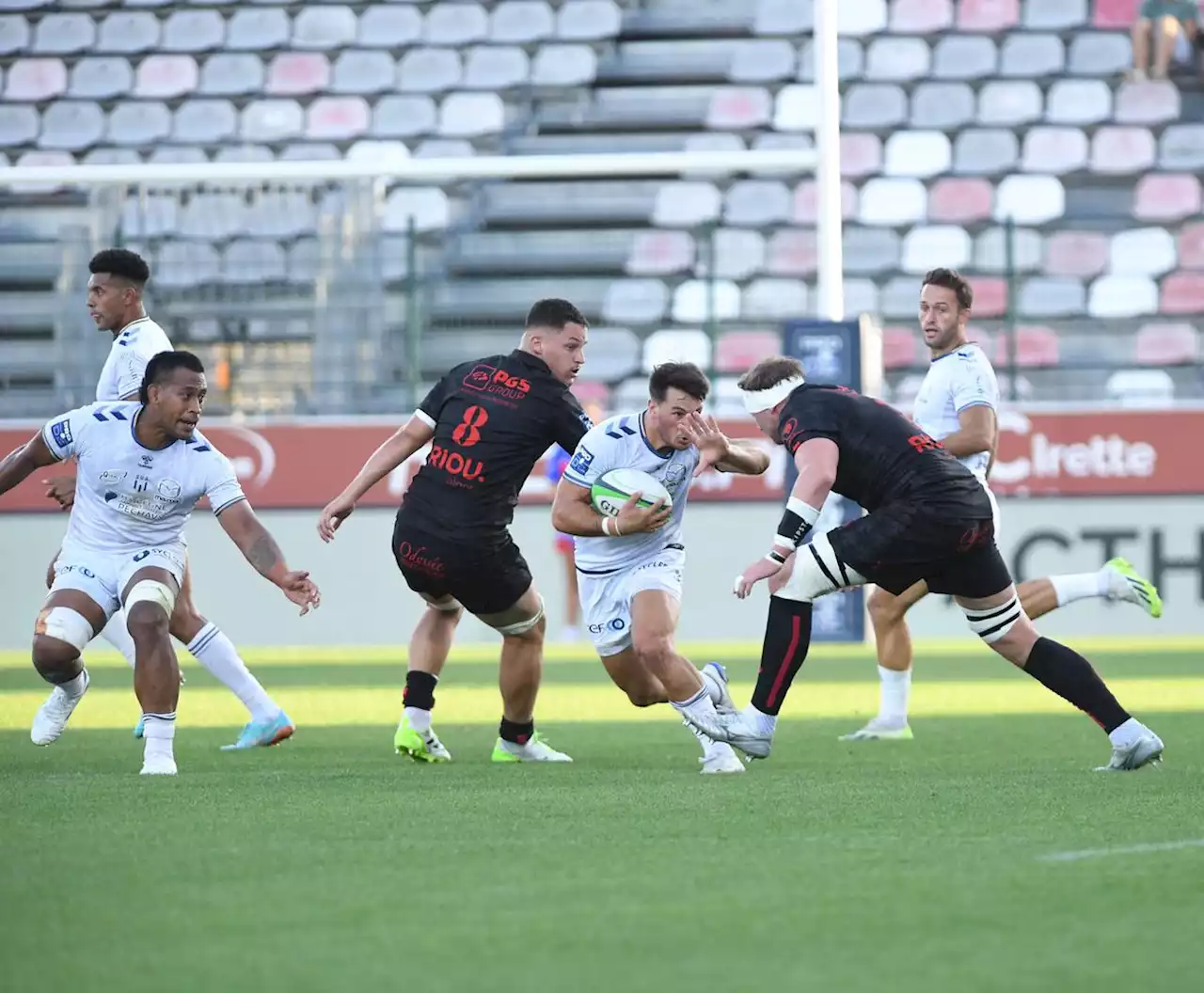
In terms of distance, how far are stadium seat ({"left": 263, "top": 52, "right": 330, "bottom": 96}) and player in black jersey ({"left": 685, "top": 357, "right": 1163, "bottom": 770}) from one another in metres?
16.1

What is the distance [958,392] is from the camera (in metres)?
9.73

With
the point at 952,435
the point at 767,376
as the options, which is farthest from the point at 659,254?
the point at 767,376

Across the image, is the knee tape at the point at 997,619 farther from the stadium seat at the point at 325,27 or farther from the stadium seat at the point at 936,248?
the stadium seat at the point at 325,27

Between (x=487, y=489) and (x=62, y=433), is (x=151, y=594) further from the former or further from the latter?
(x=487, y=489)

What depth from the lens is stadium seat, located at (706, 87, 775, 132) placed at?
22688 millimetres

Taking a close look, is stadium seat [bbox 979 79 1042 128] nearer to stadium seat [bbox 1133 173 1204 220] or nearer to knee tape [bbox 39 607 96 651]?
stadium seat [bbox 1133 173 1204 220]

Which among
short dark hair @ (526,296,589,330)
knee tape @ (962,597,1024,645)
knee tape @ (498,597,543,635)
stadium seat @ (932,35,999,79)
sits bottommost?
knee tape @ (498,597,543,635)

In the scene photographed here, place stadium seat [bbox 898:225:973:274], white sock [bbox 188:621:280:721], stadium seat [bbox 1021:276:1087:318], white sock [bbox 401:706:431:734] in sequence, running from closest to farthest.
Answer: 1. white sock [bbox 401:706:431:734]
2. white sock [bbox 188:621:280:721]
3. stadium seat [bbox 898:225:973:274]
4. stadium seat [bbox 1021:276:1087:318]

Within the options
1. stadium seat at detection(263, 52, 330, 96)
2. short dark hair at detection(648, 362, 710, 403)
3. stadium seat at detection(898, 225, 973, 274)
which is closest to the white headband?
short dark hair at detection(648, 362, 710, 403)

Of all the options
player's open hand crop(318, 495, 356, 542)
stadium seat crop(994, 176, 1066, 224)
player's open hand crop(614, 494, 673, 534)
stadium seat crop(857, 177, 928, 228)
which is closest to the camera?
player's open hand crop(614, 494, 673, 534)

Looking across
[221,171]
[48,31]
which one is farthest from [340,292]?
[48,31]

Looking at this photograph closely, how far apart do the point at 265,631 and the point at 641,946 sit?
1455 cm

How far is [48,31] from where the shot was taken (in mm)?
23938

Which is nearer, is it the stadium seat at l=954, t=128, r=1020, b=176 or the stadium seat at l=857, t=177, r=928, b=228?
the stadium seat at l=857, t=177, r=928, b=228
